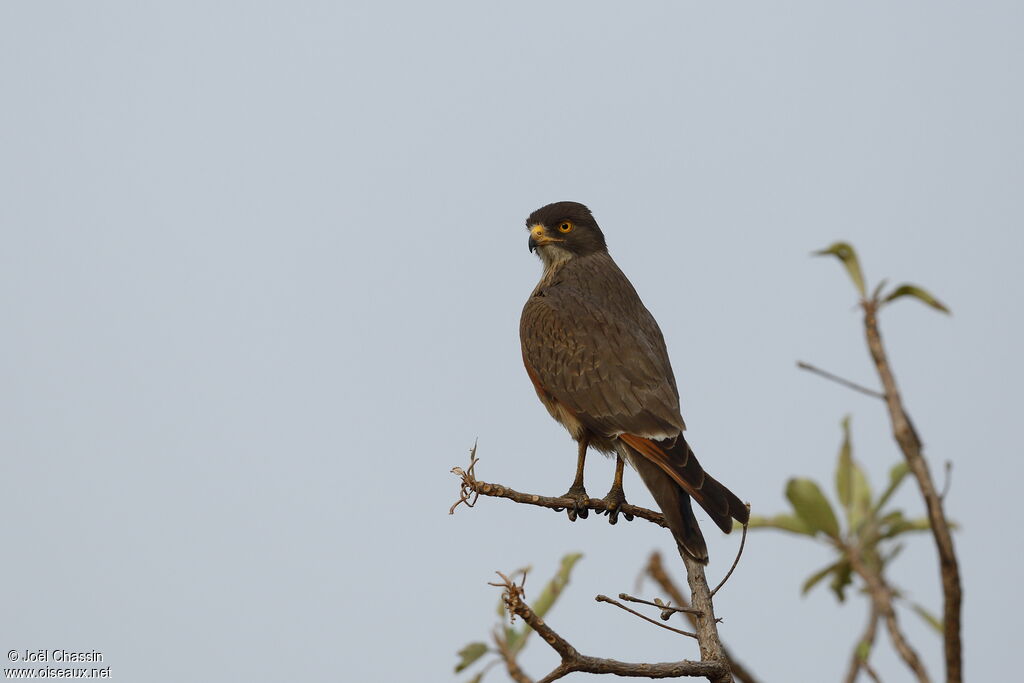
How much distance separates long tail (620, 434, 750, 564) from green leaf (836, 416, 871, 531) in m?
0.41

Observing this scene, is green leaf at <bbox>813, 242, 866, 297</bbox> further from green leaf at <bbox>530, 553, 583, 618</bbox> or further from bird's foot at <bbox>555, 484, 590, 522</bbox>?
bird's foot at <bbox>555, 484, 590, 522</bbox>

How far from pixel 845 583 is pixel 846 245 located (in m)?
1.46

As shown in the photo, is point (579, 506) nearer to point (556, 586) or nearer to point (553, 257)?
point (556, 586)

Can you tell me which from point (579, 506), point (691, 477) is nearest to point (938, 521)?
point (691, 477)

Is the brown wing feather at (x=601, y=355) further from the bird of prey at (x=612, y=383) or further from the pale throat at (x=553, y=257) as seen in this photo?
the pale throat at (x=553, y=257)

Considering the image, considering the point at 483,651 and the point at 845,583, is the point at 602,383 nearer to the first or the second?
the point at 483,651

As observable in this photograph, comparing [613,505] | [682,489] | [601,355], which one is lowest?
[682,489]

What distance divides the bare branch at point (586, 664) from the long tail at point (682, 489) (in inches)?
42.9

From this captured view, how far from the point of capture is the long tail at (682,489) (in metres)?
4.99

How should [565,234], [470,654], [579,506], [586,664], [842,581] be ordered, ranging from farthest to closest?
1. [565,234]
2. [579,506]
3. [470,654]
4. [842,581]
5. [586,664]

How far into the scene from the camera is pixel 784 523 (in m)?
4.59

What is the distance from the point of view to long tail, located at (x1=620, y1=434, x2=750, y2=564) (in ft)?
16.4

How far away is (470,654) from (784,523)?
1.59 metres

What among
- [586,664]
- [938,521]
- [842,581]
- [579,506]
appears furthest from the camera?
[579,506]
